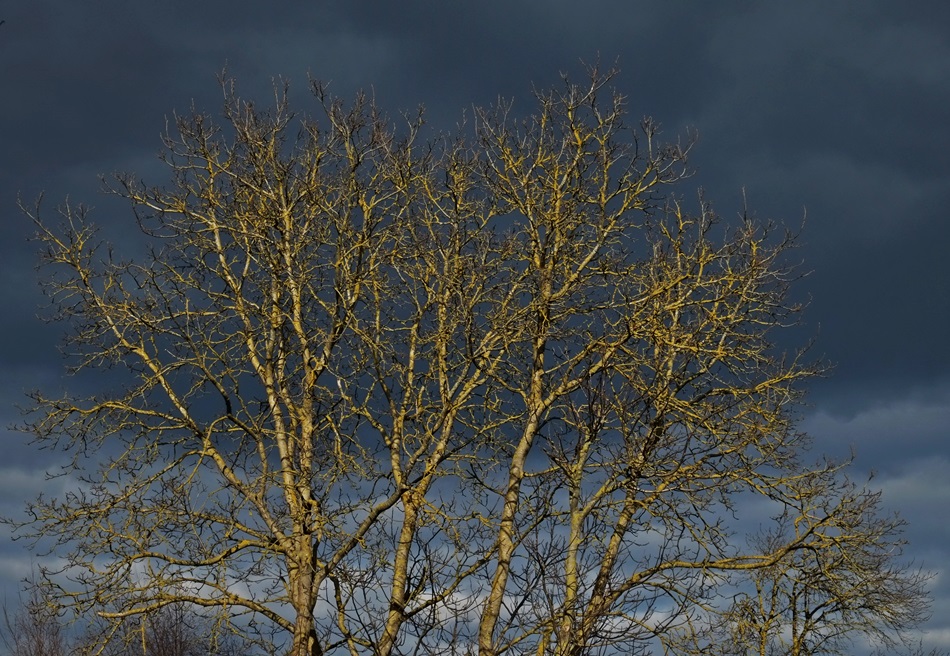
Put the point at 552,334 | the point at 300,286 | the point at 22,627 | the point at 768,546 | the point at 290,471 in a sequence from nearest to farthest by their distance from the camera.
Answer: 1. the point at 290,471
2. the point at 552,334
3. the point at 300,286
4. the point at 768,546
5. the point at 22,627

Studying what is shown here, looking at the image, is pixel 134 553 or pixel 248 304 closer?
pixel 134 553

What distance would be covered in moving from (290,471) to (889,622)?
13.9 meters

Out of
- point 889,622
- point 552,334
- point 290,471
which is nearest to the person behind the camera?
point 290,471

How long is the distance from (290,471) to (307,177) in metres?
4.91

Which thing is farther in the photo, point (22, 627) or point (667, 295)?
point (22, 627)

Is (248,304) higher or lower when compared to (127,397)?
higher

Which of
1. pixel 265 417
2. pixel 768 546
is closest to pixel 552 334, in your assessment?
pixel 265 417

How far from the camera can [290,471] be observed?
14453mm

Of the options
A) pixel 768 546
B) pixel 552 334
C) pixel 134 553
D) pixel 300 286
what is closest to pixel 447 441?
pixel 552 334

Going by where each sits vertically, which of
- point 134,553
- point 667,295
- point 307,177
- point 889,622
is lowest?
point 134,553

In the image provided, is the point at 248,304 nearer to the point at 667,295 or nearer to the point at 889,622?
the point at 667,295

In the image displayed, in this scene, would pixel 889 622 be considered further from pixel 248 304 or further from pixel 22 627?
pixel 22 627

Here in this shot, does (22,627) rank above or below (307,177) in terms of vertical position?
below

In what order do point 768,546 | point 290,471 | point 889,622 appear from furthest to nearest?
1. point 768,546
2. point 889,622
3. point 290,471
